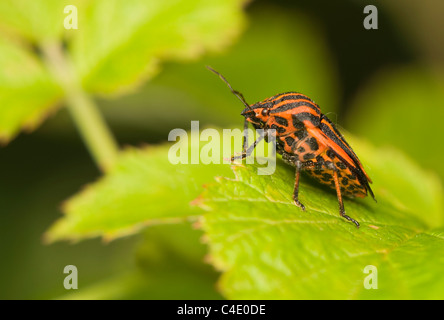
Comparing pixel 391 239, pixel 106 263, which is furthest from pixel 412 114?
pixel 391 239

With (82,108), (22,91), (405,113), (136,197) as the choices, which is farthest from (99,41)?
(405,113)

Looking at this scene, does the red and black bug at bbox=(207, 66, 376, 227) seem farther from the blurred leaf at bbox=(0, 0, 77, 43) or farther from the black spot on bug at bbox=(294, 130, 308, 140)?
the blurred leaf at bbox=(0, 0, 77, 43)

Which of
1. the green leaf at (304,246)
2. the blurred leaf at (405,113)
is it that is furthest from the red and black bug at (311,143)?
the blurred leaf at (405,113)

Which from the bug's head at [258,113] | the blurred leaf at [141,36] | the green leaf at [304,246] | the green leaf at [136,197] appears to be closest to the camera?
the green leaf at [304,246]

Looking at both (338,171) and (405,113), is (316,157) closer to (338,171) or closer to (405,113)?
(338,171)

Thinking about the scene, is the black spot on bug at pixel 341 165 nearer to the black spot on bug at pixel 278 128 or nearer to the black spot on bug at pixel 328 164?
the black spot on bug at pixel 328 164

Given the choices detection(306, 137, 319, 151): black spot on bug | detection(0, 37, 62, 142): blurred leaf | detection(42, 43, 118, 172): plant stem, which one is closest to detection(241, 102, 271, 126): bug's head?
detection(306, 137, 319, 151): black spot on bug
